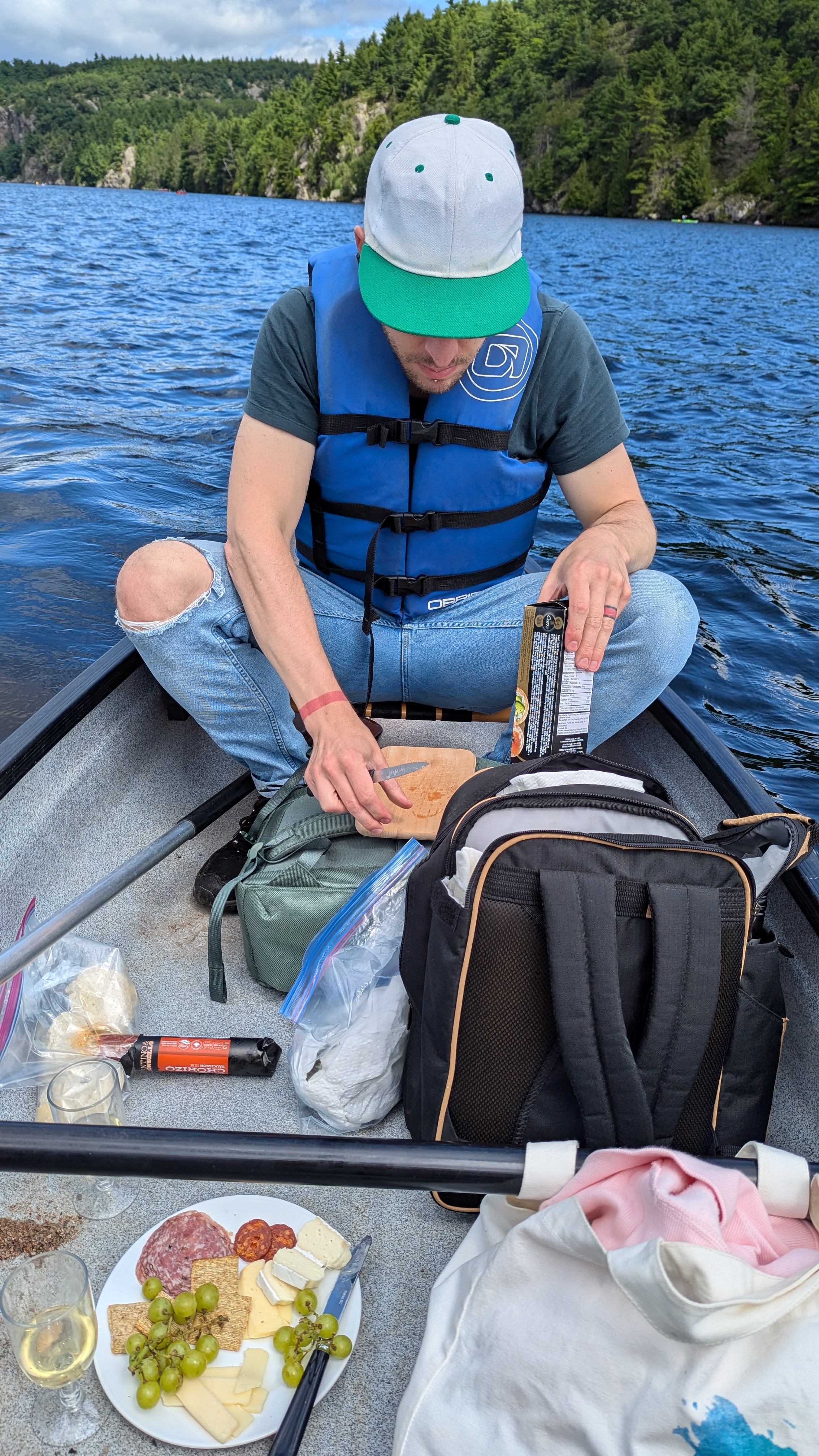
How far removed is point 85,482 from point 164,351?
5.19 m

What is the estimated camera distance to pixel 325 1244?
134cm

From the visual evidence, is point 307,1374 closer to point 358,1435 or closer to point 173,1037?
point 358,1435

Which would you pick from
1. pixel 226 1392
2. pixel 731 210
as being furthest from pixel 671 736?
pixel 731 210

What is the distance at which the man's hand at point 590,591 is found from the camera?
1791 mm

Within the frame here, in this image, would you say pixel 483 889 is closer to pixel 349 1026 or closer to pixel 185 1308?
pixel 349 1026

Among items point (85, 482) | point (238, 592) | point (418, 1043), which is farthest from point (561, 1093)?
point (85, 482)

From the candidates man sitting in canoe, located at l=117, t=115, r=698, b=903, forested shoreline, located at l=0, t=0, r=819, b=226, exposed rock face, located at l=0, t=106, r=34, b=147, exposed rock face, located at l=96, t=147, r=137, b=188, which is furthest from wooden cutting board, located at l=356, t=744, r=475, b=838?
exposed rock face, located at l=0, t=106, r=34, b=147

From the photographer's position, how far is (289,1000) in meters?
1.61

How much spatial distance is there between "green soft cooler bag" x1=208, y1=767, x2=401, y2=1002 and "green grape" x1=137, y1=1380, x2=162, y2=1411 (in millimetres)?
754

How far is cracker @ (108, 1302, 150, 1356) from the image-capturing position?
1219 millimetres

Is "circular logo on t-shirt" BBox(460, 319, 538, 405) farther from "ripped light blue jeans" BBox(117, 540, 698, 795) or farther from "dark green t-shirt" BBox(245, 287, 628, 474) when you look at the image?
"ripped light blue jeans" BBox(117, 540, 698, 795)

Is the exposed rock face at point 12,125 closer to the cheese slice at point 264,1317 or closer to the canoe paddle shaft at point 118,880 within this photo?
the canoe paddle shaft at point 118,880

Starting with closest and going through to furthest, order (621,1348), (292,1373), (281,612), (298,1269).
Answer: (621,1348)
(292,1373)
(298,1269)
(281,612)

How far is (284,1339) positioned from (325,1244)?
0.14 m
